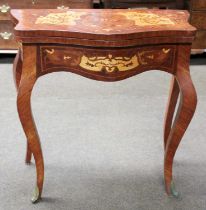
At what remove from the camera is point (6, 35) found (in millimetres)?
2594

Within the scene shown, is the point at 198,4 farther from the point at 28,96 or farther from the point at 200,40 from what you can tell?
the point at 28,96

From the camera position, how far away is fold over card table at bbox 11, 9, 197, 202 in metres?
1.03

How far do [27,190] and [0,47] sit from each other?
61.4 inches

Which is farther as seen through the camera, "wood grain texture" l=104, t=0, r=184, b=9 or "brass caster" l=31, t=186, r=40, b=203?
"wood grain texture" l=104, t=0, r=184, b=9

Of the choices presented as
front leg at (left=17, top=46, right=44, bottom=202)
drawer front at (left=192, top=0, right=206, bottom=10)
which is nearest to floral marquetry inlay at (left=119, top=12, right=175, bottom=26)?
front leg at (left=17, top=46, right=44, bottom=202)

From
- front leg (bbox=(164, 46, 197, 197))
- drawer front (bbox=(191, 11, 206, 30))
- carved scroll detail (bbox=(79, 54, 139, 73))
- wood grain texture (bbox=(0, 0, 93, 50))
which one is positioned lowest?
drawer front (bbox=(191, 11, 206, 30))

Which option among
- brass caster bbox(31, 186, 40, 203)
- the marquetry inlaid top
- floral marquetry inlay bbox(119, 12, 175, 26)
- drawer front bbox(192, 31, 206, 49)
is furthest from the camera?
drawer front bbox(192, 31, 206, 49)

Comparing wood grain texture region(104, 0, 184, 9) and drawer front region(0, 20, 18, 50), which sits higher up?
wood grain texture region(104, 0, 184, 9)

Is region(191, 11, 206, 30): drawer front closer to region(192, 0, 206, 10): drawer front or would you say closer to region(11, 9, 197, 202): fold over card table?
region(192, 0, 206, 10): drawer front

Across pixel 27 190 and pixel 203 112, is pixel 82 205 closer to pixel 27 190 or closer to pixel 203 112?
pixel 27 190

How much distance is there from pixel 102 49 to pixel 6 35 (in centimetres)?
175

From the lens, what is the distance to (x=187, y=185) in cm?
143

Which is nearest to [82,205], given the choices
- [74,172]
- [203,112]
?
[74,172]

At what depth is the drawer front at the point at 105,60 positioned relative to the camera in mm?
1055
